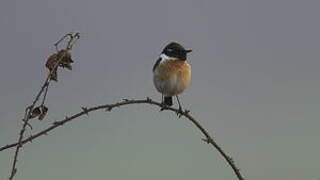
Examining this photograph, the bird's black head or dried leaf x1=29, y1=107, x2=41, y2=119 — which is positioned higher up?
the bird's black head

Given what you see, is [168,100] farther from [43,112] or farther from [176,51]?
[43,112]

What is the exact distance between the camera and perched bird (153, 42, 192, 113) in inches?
218

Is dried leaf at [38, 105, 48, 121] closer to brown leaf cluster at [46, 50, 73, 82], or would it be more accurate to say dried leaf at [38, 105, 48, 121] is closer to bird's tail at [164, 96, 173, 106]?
brown leaf cluster at [46, 50, 73, 82]

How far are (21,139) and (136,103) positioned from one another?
621 millimetres

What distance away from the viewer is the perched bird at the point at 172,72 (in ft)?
18.2

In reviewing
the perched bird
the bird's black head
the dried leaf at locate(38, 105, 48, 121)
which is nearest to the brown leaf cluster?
the dried leaf at locate(38, 105, 48, 121)

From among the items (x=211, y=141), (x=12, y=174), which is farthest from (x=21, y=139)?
(x=211, y=141)

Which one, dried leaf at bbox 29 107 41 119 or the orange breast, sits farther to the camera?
the orange breast

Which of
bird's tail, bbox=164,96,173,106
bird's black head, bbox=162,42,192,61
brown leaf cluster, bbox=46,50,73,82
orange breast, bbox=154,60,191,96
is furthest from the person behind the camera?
bird's tail, bbox=164,96,173,106

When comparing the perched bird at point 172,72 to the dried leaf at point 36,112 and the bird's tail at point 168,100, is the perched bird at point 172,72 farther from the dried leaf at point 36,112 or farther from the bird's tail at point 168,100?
the dried leaf at point 36,112

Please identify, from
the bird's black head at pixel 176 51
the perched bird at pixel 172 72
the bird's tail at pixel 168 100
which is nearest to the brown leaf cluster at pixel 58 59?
the perched bird at pixel 172 72

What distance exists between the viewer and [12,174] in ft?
6.67

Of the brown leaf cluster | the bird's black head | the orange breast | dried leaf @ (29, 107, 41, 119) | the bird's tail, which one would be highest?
the bird's black head

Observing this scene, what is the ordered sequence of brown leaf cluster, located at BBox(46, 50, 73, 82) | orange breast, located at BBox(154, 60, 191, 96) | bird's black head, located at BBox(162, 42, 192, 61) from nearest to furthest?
1. brown leaf cluster, located at BBox(46, 50, 73, 82)
2. orange breast, located at BBox(154, 60, 191, 96)
3. bird's black head, located at BBox(162, 42, 192, 61)
